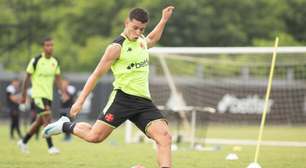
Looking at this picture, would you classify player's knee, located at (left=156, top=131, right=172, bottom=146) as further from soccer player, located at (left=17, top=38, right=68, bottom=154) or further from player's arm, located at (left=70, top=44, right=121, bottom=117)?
soccer player, located at (left=17, top=38, right=68, bottom=154)

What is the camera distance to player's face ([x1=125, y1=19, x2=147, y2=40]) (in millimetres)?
10383

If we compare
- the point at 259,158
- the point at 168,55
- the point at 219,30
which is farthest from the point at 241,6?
the point at 259,158

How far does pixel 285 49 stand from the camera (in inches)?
782

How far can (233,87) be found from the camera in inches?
1272

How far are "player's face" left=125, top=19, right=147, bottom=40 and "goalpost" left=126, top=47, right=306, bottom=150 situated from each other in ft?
46.3

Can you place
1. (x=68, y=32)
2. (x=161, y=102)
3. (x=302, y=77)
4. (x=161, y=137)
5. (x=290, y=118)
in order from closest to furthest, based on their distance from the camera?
(x=161, y=137) → (x=161, y=102) → (x=302, y=77) → (x=290, y=118) → (x=68, y=32)

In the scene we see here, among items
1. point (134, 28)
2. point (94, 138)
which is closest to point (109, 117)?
point (94, 138)

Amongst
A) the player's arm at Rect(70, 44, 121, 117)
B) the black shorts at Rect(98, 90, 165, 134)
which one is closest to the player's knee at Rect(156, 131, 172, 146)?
the black shorts at Rect(98, 90, 165, 134)

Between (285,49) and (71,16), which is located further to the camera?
(71,16)

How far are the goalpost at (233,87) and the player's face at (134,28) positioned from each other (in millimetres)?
14098

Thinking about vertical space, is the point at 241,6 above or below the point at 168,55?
above

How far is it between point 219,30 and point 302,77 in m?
28.7

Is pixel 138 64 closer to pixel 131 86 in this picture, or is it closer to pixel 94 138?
pixel 131 86

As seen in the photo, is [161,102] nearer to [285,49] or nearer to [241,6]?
[285,49]
